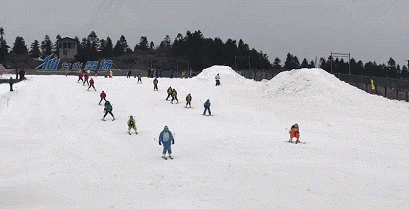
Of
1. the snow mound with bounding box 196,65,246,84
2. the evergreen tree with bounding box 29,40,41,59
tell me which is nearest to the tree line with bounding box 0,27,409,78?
the evergreen tree with bounding box 29,40,41,59

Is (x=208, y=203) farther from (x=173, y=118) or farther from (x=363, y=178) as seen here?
(x=173, y=118)

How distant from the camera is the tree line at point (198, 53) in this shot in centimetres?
12325

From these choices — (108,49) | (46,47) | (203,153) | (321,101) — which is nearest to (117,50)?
(108,49)

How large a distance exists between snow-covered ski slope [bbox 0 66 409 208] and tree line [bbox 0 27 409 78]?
7125 centimetres

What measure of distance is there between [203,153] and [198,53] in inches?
4120

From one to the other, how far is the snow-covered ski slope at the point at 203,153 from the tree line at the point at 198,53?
71.2m

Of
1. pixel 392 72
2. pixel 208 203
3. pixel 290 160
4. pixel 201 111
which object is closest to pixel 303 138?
pixel 290 160

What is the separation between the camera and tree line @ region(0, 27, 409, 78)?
404ft

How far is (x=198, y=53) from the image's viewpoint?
12200cm

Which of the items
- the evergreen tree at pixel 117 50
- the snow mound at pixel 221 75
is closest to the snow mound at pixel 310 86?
the snow mound at pixel 221 75

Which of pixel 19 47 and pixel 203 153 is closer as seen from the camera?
pixel 203 153

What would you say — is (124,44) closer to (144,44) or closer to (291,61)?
(144,44)

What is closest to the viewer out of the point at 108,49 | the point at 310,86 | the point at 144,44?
the point at 310,86

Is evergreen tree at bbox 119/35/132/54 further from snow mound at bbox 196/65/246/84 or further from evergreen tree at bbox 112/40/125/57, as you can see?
snow mound at bbox 196/65/246/84
